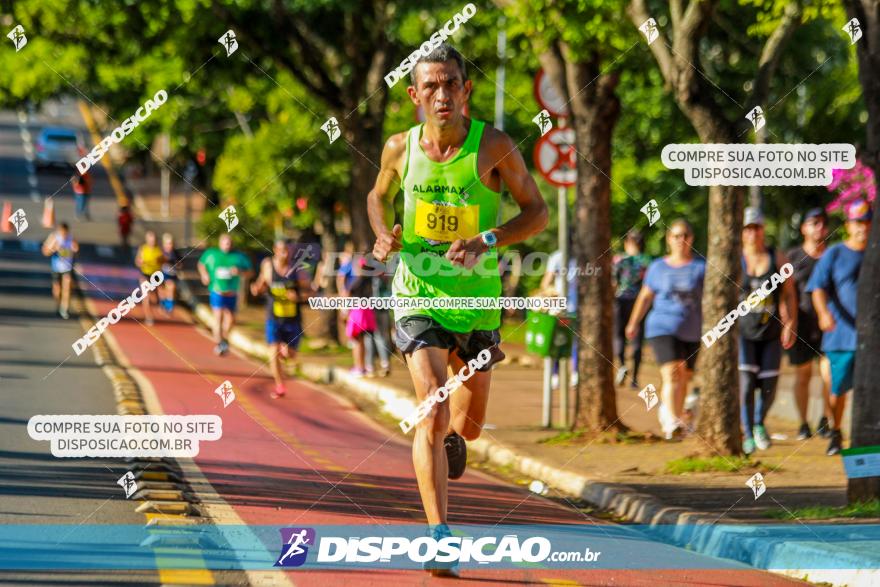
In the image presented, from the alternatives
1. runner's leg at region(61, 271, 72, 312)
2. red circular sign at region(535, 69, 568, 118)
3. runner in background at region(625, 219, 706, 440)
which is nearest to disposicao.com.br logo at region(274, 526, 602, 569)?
runner in background at region(625, 219, 706, 440)

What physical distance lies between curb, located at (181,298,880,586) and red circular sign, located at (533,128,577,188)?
2.39 meters

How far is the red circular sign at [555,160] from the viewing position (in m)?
15.0

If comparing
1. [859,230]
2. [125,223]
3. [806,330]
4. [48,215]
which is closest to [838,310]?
[859,230]

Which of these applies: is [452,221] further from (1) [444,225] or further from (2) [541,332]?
(2) [541,332]

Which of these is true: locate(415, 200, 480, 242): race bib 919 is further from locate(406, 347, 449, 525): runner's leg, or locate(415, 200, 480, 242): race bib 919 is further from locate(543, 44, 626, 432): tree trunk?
locate(543, 44, 626, 432): tree trunk

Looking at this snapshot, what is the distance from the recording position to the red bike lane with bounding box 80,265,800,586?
7.79 meters

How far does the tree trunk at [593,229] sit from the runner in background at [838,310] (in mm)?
2156

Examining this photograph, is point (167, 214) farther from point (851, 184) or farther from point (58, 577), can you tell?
point (58, 577)

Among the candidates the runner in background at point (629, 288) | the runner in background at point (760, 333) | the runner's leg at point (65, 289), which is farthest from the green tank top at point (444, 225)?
the runner's leg at point (65, 289)

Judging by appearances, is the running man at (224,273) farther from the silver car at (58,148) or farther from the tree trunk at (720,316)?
the silver car at (58,148)

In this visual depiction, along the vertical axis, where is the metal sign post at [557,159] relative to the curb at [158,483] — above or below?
above

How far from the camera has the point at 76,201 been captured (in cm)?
6044

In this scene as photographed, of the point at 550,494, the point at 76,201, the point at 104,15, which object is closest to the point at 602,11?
the point at 550,494

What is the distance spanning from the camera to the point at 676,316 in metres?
14.3
